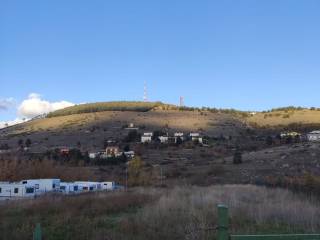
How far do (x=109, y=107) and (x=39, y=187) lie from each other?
429 feet

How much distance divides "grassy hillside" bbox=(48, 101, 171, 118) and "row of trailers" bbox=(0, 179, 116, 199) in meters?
119

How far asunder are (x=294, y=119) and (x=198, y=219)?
137 m

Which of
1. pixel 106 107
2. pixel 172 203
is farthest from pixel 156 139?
pixel 172 203

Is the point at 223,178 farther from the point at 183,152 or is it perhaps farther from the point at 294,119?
the point at 294,119

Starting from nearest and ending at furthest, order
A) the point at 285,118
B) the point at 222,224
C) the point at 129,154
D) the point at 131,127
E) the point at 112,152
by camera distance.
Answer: the point at 222,224 < the point at 129,154 < the point at 112,152 < the point at 131,127 < the point at 285,118

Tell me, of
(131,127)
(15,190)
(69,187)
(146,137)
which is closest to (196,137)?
(146,137)

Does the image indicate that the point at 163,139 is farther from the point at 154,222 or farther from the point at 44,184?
the point at 154,222

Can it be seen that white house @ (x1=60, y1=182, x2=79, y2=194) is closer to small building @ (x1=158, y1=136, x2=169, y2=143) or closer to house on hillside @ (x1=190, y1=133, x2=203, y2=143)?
house on hillside @ (x1=190, y1=133, x2=203, y2=143)

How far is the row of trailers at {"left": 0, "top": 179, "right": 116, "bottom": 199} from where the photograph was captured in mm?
45153

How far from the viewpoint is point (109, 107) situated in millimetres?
179375

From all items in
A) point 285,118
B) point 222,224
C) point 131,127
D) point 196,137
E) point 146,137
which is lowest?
point 222,224

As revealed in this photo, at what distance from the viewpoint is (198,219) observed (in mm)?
15078

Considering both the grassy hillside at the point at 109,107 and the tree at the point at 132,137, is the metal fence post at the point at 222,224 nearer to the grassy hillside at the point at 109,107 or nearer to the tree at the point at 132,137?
the tree at the point at 132,137

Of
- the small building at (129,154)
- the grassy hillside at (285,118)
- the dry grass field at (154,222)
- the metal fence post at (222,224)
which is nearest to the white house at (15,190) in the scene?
the dry grass field at (154,222)
